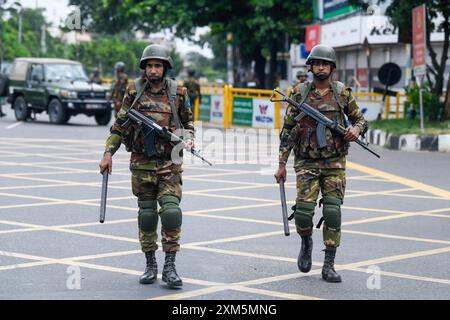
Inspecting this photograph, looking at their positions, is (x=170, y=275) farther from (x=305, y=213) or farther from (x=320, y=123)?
(x=320, y=123)

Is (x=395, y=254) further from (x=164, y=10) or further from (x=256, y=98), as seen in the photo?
(x=164, y=10)

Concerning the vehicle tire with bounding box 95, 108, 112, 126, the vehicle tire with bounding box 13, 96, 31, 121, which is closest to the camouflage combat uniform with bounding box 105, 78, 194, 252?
the vehicle tire with bounding box 95, 108, 112, 126

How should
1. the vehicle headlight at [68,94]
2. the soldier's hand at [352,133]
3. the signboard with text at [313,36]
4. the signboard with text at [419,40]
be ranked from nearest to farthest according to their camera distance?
the soldier's hand at [352,133]
the signboard with text at [419,40]
the vehicle headlight at [68,94]
the signboard with text at [313,36]

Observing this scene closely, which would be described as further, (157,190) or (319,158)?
(319,158)

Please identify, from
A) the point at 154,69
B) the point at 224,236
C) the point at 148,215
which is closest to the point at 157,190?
the point at 148,215

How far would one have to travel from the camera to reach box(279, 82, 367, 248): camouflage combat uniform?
7.20 meters

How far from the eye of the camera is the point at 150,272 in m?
6.95

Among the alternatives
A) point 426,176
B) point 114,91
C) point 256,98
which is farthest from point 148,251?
point 256,98

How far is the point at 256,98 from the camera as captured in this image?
27.0 m

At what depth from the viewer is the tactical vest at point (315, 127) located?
720 cm

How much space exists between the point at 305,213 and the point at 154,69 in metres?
1.40

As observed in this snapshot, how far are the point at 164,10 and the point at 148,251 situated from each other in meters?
29.5

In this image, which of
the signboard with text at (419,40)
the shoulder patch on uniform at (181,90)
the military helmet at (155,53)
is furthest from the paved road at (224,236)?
the signboard with text at (419,40)

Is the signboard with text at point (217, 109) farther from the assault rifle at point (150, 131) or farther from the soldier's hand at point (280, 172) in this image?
the assault rifle at point (150, 131)
